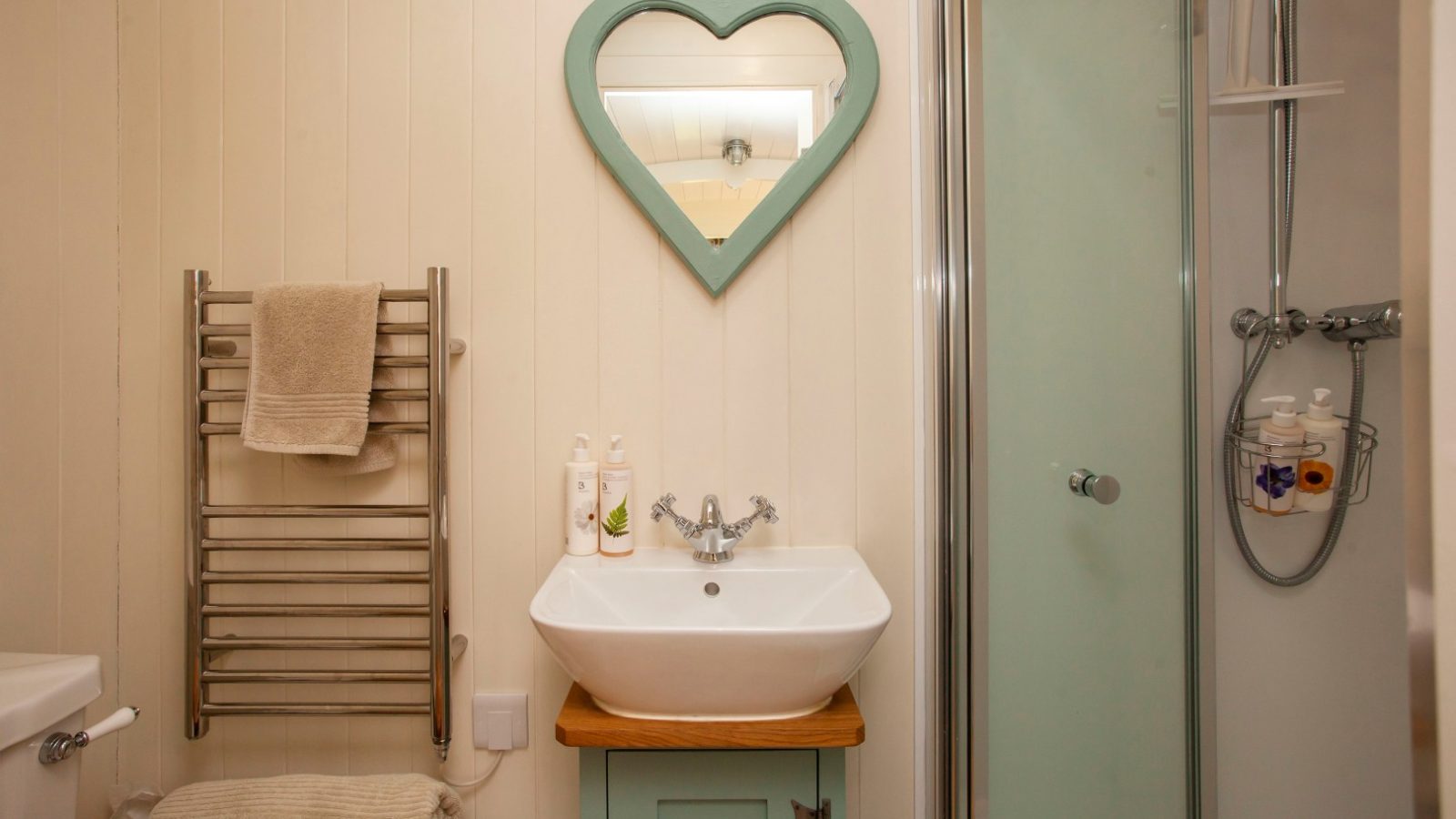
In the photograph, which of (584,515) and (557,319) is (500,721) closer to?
(584,515)

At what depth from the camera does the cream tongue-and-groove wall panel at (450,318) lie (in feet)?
3.78

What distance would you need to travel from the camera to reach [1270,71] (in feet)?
2.50

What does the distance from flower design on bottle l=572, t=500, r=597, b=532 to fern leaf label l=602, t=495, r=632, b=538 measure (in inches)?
→ 1.0

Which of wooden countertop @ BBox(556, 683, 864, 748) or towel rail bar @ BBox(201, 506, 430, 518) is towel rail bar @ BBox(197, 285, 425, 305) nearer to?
towel rail bar @ BBox(201, 506, 430, 518)

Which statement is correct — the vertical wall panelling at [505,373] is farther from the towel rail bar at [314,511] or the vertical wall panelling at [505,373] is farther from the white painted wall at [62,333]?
the white painted wall at [62,333]

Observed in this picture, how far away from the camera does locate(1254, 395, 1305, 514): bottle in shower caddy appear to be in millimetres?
803

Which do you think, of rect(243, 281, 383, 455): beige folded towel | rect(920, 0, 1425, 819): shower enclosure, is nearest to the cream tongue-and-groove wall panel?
rect(243, 281, 383, 455): beige folded towel

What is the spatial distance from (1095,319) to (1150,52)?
335mm

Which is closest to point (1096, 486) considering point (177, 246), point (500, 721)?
point (500, 721)

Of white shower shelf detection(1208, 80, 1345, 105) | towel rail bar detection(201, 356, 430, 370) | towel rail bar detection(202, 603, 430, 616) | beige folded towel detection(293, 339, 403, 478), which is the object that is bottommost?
towel rail bar detection(202, 603, 430, 616)

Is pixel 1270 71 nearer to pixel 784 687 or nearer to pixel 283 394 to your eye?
pixel 784 687

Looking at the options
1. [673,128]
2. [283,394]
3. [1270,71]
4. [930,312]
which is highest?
[673,128]

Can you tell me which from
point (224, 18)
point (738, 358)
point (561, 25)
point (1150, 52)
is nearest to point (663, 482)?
point (738, 358)

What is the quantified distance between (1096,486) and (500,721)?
1.04 metres
